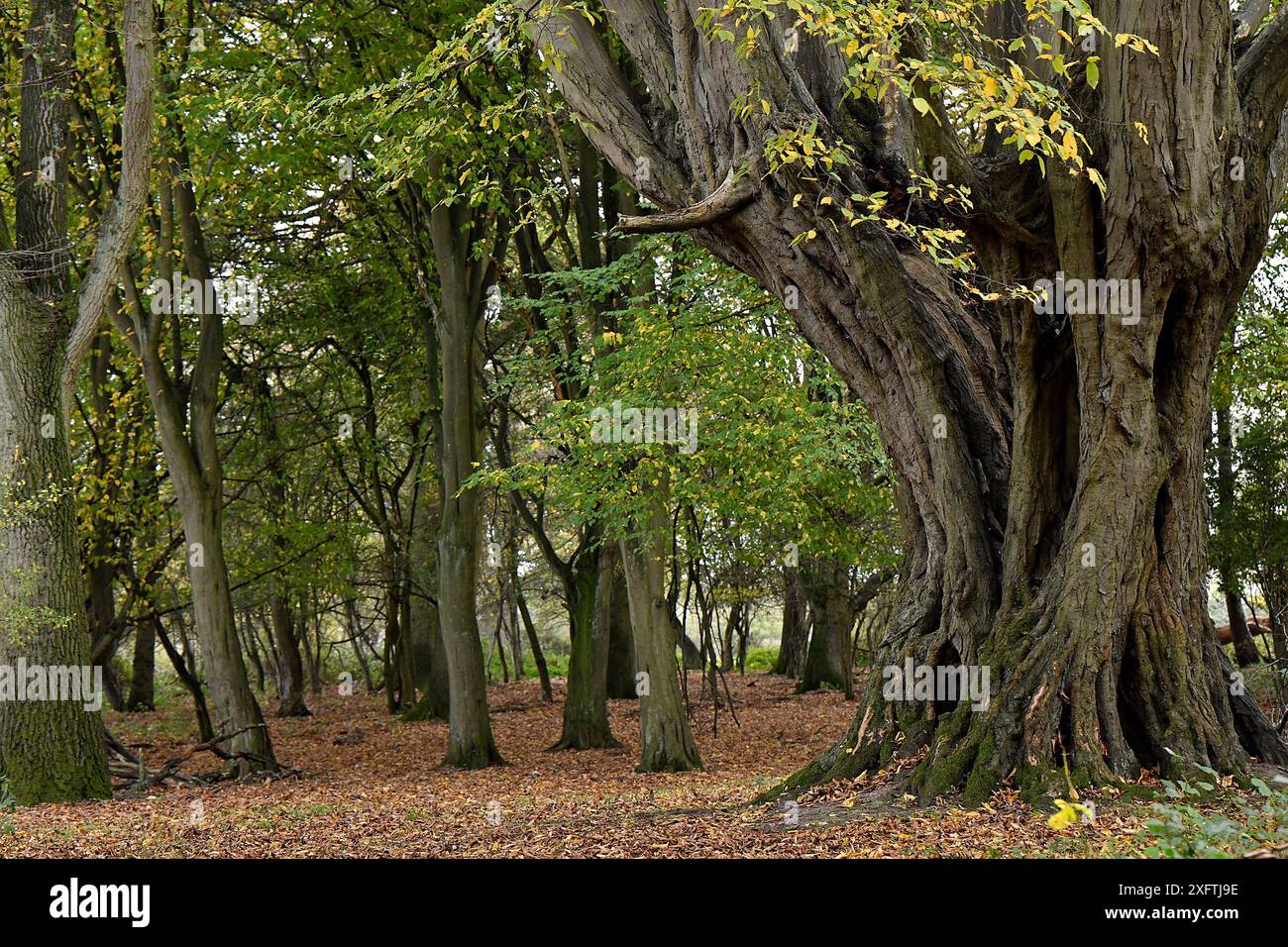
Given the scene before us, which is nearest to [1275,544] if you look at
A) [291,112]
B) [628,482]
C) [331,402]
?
[628,482]

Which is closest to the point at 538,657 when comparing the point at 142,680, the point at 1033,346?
the point at 142,680

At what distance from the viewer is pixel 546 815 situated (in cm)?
790

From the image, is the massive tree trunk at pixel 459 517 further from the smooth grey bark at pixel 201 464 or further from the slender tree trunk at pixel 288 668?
the slender tree trunk at pixel 288 668

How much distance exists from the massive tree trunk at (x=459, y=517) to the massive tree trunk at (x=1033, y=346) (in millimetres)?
6950

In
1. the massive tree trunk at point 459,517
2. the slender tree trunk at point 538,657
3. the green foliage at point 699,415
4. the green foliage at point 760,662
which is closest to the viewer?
the green foliage at point 699,415

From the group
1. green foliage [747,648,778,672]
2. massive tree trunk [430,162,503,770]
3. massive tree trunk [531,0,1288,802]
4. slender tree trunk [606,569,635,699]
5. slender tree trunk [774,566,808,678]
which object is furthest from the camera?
green foliage [747,648,778,672]

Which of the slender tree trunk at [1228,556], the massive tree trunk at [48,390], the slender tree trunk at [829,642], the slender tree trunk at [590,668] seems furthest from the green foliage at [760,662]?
the massive tree trunk at [48,390]

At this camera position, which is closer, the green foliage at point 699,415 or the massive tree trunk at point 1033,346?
the massive tree trunk at point 1033,346

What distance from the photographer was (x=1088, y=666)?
634 centimetres

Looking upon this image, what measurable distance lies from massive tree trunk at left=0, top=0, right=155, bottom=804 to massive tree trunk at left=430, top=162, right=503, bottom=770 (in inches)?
164

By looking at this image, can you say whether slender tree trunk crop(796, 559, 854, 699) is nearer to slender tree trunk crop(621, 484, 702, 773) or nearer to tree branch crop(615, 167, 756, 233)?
slender tree trunk crop(621, 484, 702, 773)

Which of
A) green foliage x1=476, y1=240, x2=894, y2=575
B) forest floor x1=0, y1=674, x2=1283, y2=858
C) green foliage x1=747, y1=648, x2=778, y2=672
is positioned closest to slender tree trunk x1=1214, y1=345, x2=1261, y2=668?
forest floor x1=0, y1=674, x2=1283, y2=858

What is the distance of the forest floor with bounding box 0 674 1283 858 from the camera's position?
224 inches

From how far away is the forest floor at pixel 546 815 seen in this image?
5.68 m
